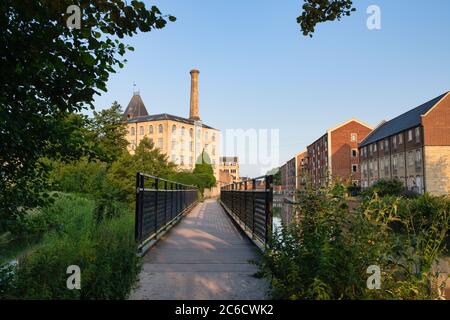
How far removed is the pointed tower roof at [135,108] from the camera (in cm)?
9206

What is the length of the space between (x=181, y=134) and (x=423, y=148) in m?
52.2

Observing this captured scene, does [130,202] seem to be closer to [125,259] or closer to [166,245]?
[166,245]

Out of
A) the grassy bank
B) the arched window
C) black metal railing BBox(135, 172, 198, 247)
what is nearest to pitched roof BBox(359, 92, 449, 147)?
the arched window

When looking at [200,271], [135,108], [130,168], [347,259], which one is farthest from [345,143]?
[347,259]

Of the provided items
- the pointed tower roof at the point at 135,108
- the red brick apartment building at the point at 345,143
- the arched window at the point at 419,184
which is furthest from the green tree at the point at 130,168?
the pointed tower roof at the point at 135,108

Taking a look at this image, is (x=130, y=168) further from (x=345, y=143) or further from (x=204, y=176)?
(x=345, y=143)

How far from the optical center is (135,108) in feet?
305

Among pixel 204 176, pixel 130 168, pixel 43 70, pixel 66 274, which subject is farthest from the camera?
pixel 204 176

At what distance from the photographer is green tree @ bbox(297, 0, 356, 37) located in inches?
167

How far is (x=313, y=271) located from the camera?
11.3ft

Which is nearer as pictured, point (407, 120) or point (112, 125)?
point (112, 125)

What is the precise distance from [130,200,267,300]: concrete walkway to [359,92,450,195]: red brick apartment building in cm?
3605

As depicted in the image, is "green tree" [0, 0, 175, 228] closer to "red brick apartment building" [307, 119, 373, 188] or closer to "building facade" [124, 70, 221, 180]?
"red brick apartment building" [307, 119, 373, 188]

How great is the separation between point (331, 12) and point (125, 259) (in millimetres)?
3973
